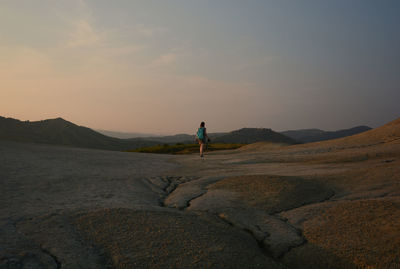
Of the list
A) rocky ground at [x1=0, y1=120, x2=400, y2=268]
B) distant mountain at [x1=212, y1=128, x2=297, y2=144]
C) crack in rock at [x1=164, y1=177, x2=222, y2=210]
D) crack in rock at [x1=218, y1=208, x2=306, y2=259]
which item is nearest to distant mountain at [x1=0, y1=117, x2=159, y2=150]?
distant mountain at [x1=212, y1=128, x2=297, y2=144]

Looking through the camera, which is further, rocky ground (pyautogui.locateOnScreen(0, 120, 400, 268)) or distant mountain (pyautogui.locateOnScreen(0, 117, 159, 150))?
distant mountain (pyautogui.locateOnScreen(0, 117, 159, 150))

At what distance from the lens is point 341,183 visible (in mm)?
5242

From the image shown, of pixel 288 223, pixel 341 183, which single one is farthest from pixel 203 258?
pixel 341 183

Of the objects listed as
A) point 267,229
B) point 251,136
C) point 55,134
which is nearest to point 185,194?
point 267,229

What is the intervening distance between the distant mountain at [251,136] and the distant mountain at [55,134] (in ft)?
52.5

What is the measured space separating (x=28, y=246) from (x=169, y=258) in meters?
1.31

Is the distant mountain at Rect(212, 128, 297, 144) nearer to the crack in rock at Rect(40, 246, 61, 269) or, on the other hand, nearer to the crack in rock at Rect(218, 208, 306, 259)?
the crack in rock at Rect(218, 208, 306, 259)

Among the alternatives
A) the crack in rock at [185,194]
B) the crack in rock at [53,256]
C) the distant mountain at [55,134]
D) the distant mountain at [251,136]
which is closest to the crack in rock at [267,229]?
the crack in rock at [185,194]

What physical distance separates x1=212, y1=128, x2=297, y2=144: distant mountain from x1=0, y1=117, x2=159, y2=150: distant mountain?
1600 cm

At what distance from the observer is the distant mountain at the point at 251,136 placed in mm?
44688

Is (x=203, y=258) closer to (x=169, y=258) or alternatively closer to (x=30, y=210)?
(x=169, y=258)

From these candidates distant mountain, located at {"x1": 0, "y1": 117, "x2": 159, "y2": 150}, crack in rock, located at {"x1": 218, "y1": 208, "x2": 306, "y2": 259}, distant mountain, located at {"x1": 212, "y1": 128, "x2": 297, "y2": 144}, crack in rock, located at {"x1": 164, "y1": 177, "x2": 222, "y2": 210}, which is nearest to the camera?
crack in rock, located at {"x1": 218, "y1": 208, "x2": 306, "y2": 259}

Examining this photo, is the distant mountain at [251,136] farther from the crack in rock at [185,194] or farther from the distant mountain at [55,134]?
the crack in rock at [185,194]

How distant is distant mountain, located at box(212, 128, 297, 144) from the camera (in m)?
44.7
